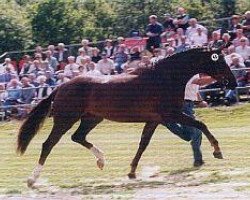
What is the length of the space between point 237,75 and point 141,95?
9.02 m

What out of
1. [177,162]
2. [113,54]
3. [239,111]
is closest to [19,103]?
[113,54]

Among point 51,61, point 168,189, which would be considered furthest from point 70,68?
point 168,189

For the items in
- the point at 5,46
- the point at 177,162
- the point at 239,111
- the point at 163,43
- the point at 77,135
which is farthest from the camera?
the point at 5,46

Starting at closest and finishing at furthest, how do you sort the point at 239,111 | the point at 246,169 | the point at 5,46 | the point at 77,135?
the point at 246,169
the point at 77,135
the point at 239,111
the point at 5,46

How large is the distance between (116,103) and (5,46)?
22.3m

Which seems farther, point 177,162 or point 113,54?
point 113,54

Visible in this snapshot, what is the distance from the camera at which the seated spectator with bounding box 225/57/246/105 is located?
65.9 ft

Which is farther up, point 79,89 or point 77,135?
point 79,89

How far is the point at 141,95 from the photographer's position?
1174 cm

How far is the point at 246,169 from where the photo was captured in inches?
456

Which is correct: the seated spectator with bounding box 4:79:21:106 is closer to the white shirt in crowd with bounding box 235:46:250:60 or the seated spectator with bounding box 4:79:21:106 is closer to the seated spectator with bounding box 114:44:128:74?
the seated spectator with bounding box 114:44:128:74

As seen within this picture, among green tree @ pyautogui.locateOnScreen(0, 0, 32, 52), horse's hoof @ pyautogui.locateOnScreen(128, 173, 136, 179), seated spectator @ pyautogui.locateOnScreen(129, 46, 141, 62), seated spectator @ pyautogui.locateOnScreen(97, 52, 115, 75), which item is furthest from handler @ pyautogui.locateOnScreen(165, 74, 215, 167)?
green tree @ pyautogui.locateOnScreen(0, 0, 32, 52)

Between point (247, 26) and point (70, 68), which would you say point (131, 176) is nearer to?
point (247, 26)

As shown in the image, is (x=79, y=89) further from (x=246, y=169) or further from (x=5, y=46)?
(x=5, y=46)
